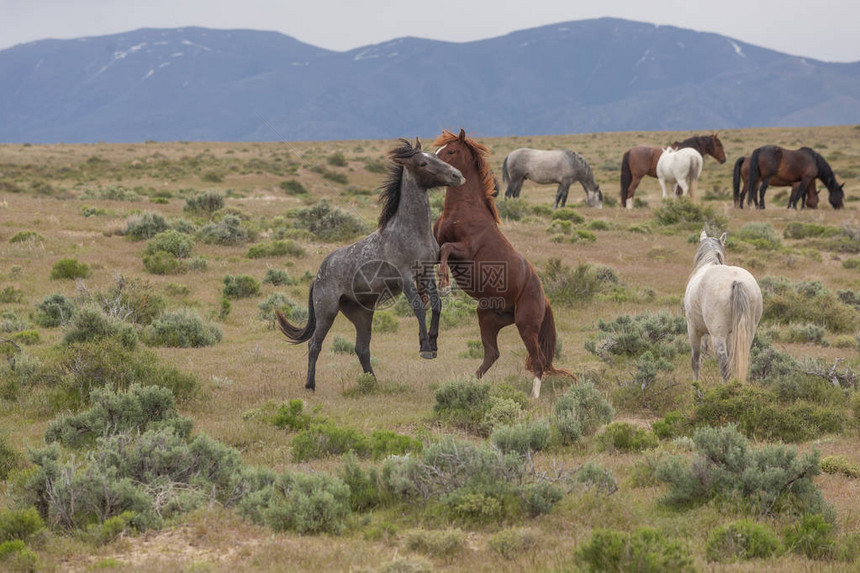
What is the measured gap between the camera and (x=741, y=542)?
4.62 m

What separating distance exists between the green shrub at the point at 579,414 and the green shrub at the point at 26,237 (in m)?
16.1

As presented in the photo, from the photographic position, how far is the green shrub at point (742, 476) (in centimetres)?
520

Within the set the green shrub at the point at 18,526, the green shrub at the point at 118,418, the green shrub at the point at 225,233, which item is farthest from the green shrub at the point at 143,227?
the green shrub at the point at 18,526

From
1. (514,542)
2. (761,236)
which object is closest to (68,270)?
(514,542)

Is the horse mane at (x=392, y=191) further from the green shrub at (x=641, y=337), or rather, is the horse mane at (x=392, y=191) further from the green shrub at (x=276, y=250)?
the green shrub at (x=276, y=250)

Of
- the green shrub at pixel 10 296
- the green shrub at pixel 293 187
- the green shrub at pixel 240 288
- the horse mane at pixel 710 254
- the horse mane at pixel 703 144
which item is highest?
the horse mane at pixel 703 144

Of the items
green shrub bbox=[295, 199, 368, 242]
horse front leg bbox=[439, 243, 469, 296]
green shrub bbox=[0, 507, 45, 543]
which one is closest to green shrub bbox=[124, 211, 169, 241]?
green shrub bbox=[295, 199, 368, 242]

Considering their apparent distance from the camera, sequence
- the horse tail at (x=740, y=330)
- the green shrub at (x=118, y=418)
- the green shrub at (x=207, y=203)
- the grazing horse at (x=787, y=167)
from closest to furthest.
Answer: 1. the green shrub at (x=118, y=418)
2. the horse tail at (x=740, y=330)
3. the green shrub at (x=207, y=203)
4. the grazing horse at (x=787, y=167)

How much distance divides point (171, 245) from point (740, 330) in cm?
1424

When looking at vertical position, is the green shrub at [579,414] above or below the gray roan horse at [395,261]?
below

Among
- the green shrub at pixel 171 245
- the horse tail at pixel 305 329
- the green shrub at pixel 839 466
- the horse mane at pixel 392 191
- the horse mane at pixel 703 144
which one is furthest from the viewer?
the horse mane at pixel 703 144

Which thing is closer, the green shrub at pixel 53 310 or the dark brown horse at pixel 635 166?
the green shrub at pixel 53 310

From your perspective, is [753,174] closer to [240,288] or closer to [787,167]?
[787,167]

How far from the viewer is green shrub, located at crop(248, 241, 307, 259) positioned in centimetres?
1973
